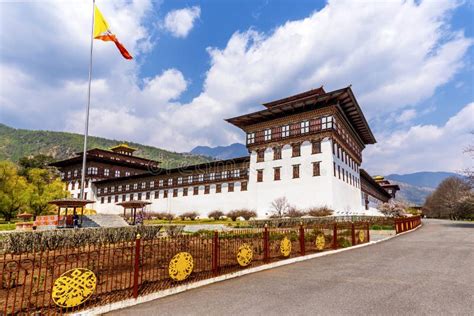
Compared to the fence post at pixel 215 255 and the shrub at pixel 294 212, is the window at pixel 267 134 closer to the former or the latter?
the shrub at pixel 294 212

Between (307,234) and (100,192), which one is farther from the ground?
(100,192)

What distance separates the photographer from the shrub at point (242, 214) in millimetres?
38125

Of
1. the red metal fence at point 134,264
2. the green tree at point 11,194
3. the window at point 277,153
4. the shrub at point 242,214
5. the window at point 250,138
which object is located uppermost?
the window at point 250,138

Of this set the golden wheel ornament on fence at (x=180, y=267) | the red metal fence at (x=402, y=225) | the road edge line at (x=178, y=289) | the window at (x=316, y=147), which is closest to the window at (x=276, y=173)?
the window at (x=316, y=147)

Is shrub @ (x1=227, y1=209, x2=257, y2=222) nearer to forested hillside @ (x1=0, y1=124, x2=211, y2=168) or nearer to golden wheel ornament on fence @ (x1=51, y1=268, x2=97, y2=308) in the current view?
golden wheel ornament on fence @ (x1=51, y1=268, x2=97, y2=308)

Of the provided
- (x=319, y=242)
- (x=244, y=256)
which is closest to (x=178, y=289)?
(x=244, y=256)

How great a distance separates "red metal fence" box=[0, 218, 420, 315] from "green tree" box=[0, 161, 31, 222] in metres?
30.9

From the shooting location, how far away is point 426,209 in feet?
327

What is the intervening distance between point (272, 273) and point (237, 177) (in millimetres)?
33599

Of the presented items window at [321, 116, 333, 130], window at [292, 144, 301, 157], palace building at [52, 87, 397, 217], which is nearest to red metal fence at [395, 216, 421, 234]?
palace building at [52, 87, 397, 217]

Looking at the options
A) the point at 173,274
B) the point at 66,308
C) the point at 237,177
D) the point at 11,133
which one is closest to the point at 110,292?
the point at 66,308

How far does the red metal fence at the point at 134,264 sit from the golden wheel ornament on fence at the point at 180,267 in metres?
0.07

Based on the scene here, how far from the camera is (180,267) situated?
7496mm

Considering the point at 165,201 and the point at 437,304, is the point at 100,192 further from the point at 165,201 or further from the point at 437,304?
the point at 437,304
